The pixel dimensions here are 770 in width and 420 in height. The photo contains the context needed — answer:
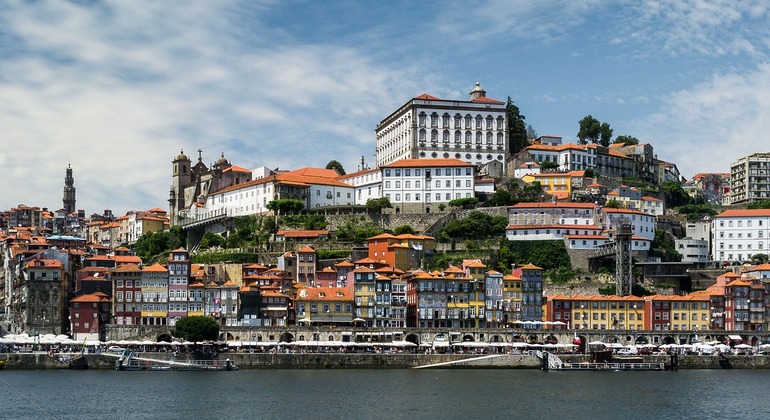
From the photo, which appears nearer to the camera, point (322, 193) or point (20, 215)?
point (322, 193)

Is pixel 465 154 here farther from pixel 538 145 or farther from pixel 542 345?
pixel 542 345

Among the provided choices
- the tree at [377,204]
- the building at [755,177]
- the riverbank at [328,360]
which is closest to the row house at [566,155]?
the tree at [377,204]

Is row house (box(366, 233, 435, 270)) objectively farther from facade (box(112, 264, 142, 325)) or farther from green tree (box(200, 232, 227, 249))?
facade (box(112, 264, 142, 325))

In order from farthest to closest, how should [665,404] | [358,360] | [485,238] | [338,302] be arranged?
[485,238] → [338,302] → [358,360] → [665,404]

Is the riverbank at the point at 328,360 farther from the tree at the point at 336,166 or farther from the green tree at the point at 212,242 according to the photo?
the tree at the point at 336,166

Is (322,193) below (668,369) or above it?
above

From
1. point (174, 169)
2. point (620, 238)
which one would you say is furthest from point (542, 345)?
point (174, 169)
